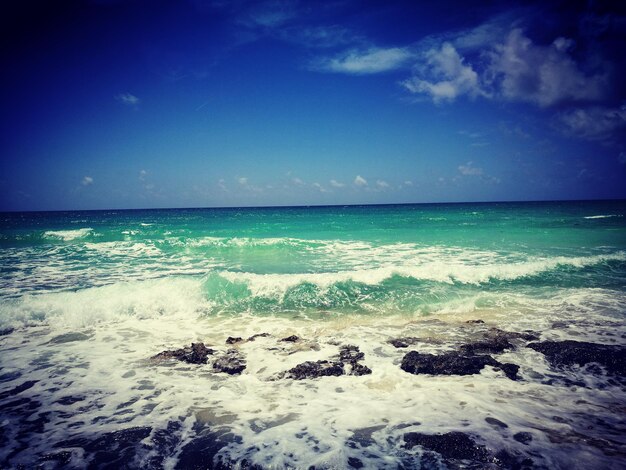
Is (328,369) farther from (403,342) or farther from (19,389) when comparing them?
(19,389)

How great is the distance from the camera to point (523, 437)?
3.72 metres

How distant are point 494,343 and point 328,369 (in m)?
3.60

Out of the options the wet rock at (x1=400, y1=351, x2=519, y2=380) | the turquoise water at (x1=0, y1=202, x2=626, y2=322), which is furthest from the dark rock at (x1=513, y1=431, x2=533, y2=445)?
the turquoise water at (x1=0, y1=202, x2=626, y2=322)

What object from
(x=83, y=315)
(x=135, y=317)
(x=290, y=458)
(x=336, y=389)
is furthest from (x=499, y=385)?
(x=83, y=315)

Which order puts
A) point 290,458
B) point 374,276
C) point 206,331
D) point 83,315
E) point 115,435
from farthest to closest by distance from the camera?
1. point 374,276
2. point 83,315
3. point 206,331
4. point 115,435
5. point 290,458

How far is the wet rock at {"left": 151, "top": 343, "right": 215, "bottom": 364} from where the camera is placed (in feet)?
20.1

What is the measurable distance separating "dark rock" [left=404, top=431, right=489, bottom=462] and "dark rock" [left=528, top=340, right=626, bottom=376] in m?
3.18

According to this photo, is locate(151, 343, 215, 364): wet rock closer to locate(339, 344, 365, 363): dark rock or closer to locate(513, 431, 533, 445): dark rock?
locate(339, 344, 365, 363): dark rock

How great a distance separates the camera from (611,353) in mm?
5727

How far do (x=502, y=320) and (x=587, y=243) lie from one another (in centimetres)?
1824

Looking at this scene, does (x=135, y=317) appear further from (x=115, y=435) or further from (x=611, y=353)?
(x=611, y=353)

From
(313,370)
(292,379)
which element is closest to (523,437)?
(313,370)

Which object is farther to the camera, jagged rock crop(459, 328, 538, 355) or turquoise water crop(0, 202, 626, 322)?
turquoise water crop(0, 202, 626, 322)

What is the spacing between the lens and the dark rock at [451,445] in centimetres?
346
